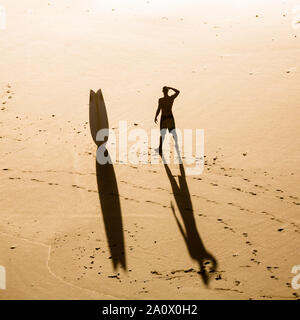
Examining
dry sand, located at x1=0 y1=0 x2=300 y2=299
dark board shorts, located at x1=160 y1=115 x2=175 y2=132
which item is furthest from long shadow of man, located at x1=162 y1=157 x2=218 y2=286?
dark board shorts, located at x1=160 y1=115 x2=175 y2=132

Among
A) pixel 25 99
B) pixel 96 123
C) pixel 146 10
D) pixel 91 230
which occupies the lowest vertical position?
pixel 91 230

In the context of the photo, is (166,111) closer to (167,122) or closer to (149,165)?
(167,122)

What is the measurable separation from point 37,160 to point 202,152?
319cm

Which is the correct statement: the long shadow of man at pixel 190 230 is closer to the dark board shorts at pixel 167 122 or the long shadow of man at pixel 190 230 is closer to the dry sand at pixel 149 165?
the dry sand at pixel 149 165

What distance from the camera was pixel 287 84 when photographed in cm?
1026

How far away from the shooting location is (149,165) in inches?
311

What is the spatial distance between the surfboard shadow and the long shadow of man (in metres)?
0.92

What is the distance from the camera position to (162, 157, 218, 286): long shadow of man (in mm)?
5660

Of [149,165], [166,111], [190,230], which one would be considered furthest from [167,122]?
[190,230]

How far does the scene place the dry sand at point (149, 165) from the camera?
18.4ft

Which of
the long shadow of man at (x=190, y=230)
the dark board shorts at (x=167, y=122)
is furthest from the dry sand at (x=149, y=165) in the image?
the dark board shorts at (x=167, y=122)

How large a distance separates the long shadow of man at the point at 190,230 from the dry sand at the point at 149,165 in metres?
0.05

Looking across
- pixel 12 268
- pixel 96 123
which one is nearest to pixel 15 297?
pixel 12 268
